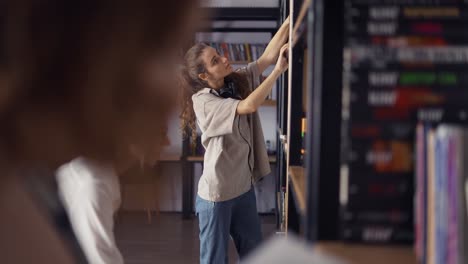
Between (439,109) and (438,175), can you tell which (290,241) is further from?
(439,109)

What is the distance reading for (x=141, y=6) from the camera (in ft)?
1.67

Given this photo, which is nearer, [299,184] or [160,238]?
[299,184]

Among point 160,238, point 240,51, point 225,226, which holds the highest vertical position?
point 240,51

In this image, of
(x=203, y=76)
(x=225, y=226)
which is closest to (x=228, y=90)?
(x=203, y=76)

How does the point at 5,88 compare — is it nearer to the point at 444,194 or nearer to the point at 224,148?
the point at 444,194

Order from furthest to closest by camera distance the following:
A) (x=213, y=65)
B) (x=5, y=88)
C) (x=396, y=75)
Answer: (x=213, y=65) < (x=396, y=75) < (x=5, y=88)

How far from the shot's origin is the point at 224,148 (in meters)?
2.76

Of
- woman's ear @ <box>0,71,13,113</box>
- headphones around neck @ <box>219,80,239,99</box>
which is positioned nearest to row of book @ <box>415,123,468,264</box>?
woman's ear @ <box>0,71,13,113</box>

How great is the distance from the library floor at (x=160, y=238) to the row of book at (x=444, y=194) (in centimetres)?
330

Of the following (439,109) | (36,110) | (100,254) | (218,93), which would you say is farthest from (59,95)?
(218,93)

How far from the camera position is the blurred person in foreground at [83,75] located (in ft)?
1.53

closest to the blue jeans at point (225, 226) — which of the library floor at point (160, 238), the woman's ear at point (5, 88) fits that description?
the library floor at point (160, 238)

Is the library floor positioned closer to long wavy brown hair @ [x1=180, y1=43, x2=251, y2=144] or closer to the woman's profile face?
long wavy brown hair @ [x1=180, y1=43, x2=251, y2=144]

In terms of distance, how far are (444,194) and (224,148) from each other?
2121 millimetres
